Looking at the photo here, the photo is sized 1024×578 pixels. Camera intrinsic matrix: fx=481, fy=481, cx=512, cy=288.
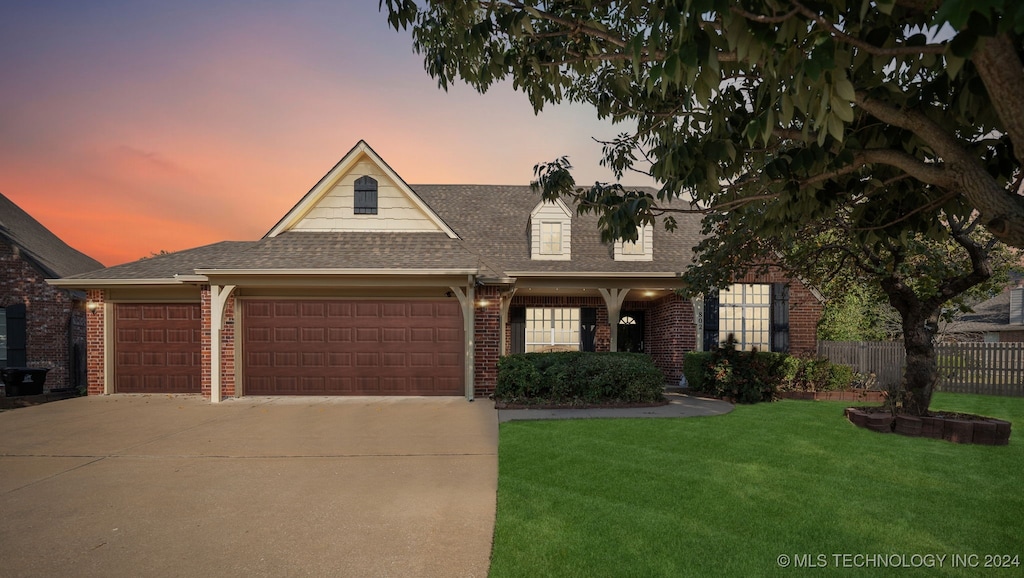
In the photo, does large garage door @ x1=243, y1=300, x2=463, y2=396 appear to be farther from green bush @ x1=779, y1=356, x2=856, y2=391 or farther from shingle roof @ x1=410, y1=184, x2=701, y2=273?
green bush @ x1=779, y1=356, x2=856, y2=391

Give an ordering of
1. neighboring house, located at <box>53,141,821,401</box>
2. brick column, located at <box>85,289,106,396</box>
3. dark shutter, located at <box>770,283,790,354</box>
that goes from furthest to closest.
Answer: dark shutter, located at <box>770,283,790,354</box> < brick column, located at <box>85,289,106,396</box> < neighboring house, located at <box>53,141,821,401</box>

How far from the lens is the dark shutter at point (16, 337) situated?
48.7 ft

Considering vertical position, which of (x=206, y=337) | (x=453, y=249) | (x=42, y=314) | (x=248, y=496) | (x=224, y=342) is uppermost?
(x=453, y=249)

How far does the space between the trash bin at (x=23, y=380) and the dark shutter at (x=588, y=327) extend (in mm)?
15893

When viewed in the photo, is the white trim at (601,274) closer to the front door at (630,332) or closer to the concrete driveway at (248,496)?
the front door at (630,332)

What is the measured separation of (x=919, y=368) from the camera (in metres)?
8.50

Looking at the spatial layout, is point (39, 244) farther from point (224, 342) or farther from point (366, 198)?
point (366, 198)

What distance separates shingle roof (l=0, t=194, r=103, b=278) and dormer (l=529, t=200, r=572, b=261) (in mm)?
15906

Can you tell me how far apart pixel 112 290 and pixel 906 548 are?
1673cm

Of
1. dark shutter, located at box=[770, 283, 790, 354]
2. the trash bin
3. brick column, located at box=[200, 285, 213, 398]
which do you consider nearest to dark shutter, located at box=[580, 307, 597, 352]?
dark shutter, located at box=[770, 283, 790, 354]

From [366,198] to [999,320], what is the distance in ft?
126

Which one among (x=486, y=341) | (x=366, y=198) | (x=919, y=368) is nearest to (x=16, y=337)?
(x=366, y=198)

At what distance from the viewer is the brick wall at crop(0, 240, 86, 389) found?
1505 cm

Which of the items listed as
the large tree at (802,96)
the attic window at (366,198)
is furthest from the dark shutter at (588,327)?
the large tree at (802,96)
